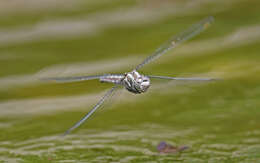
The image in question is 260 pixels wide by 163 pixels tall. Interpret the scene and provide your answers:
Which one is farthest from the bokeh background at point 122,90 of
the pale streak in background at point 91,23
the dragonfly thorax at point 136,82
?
the dragonfly thorax at point 136,82

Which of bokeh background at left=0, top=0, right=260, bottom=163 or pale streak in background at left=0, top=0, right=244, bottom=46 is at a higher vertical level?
pale streak in background at left=0, top=0, right=244, bottom=46

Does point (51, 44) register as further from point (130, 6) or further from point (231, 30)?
point (231, 30)

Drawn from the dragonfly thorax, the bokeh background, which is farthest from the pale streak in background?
the dragonfly thorax

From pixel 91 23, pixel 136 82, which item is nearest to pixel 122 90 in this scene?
pixel 136 82

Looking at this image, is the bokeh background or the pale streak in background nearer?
the bokeh background

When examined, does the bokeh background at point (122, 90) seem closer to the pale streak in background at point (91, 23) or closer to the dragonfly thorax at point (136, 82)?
the pale streak in background at point (91, 23)

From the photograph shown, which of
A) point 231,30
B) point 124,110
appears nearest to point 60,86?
point 124,110

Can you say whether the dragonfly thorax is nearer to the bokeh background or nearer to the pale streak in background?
the bokeh background
